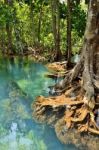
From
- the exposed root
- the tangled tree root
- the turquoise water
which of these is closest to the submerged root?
the tangled tree root

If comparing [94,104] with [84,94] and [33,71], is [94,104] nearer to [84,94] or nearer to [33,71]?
[84,94]

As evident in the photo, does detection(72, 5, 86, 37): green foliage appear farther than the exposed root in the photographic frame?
Yes

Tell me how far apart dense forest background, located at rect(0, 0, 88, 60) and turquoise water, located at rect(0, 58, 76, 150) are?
107 inches

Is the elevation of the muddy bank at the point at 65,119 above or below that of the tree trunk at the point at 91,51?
below

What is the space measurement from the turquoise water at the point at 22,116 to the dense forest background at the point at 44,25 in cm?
272

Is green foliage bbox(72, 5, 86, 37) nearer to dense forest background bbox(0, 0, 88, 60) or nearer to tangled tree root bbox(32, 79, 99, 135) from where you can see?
dense forest background bbox(0, 0, 88, 60)

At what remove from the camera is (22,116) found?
10.6 meters

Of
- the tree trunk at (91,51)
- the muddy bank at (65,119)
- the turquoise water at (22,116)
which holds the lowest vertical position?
the turquoise water at (22,116)

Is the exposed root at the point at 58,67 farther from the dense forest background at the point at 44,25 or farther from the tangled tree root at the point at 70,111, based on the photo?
the tangled tree root at the point at 70,111

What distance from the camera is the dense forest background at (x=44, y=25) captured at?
18.3 m

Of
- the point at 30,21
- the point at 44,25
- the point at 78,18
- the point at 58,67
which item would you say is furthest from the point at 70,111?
→ the point at 44,25

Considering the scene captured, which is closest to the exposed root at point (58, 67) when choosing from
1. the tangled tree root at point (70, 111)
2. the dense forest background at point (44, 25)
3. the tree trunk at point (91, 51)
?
the dense forest background at point (44, 25)

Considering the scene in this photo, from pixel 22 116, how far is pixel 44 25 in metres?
21.6

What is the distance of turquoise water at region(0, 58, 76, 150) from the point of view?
28.6 ft
